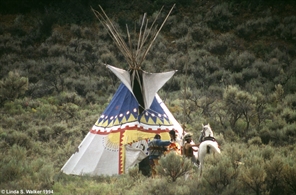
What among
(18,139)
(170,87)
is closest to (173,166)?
(18,139)

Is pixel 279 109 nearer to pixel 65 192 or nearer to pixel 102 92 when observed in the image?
pixel 102 92

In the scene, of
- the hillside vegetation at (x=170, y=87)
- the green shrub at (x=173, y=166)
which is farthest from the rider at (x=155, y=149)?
the green shrub at (x=173, y=166)

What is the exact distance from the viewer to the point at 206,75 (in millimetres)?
16188

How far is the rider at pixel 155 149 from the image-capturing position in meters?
6.82

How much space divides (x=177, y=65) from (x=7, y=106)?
24.0ft

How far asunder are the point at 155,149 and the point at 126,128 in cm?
93

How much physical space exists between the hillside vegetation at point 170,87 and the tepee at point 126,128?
379 mm

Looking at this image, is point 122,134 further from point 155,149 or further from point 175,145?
point 175,145

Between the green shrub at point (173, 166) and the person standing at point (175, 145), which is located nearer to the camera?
the green shrub at point (173, 166)

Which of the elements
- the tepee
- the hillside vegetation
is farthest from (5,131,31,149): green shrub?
the tepee

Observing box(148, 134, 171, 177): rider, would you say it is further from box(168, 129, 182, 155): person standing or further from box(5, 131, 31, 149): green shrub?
box(5, 131, 31, 149): green shrub

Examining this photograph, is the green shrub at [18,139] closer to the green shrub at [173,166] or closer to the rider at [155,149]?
the rider at [155,149]

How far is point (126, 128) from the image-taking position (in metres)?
7.59

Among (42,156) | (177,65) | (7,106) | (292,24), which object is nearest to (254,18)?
(292,24)
